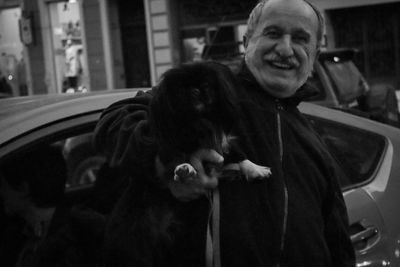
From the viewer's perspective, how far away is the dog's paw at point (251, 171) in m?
1.56

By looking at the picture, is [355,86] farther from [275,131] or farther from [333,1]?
[333,1]

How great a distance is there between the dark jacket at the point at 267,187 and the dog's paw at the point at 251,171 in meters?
0.03

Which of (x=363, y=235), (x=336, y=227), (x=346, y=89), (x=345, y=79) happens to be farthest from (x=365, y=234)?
(x=345, y=79)

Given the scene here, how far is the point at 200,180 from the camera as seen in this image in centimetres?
152

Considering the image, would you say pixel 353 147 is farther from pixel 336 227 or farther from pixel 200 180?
pixel 200 180

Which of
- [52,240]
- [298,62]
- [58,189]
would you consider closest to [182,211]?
[298,62]

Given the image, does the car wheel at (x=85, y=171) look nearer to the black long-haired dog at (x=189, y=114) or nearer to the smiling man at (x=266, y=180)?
the smiling man at (x=266, y=180)

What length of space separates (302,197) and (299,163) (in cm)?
9

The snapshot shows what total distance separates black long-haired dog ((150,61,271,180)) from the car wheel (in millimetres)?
1400

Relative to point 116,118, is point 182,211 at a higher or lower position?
lower

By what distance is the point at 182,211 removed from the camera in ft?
5.25

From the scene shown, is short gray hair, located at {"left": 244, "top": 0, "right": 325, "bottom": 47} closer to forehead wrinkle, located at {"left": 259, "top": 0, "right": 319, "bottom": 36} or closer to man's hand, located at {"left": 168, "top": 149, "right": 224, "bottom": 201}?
forehead wrinkle, located at {"left": 259, "top": 0, "right": 319, "bottom": 36}

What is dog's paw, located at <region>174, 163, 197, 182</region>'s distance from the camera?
4.87 feet

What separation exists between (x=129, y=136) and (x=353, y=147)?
1.67m
